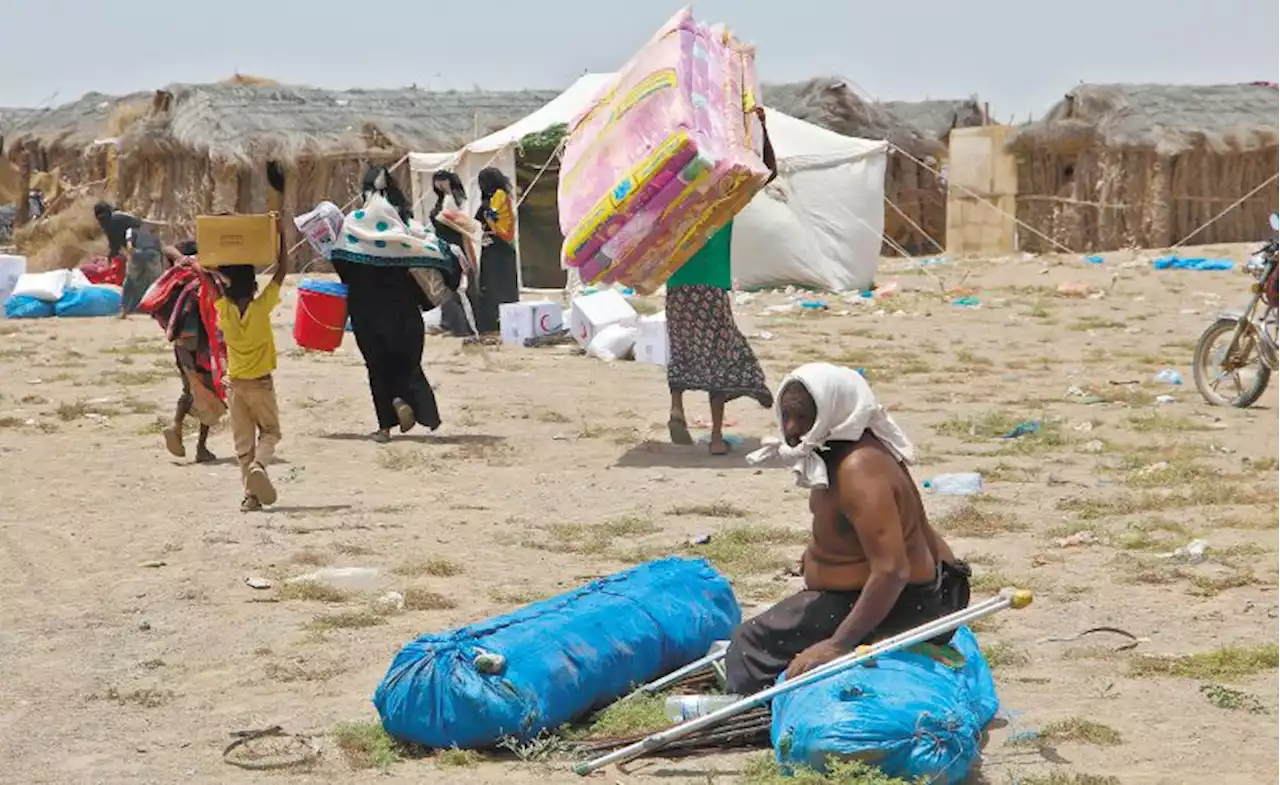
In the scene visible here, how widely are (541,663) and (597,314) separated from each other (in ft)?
33.7

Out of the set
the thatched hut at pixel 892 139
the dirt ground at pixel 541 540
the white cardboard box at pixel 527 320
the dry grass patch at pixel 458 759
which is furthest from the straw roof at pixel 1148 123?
the dry grass patch at pixel 458 759

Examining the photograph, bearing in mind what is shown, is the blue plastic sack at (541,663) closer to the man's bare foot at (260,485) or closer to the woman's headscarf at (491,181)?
the man's bare foot at (260,485)

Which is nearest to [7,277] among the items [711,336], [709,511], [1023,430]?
[711,336]

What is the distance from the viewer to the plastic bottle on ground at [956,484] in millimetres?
8812

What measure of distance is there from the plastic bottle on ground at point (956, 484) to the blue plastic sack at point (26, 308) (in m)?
13.6

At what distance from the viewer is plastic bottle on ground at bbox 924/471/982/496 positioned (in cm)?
881

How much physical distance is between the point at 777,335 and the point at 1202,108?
1491 cm

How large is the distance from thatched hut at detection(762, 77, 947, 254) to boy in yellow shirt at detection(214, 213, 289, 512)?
18.9m

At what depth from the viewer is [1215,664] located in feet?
18.5

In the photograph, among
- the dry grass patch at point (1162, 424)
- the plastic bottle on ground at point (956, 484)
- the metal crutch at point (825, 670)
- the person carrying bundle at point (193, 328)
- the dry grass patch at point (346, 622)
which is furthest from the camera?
the dry grass patch at point (1162, 424)

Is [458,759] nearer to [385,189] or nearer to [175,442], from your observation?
→ [175,442]

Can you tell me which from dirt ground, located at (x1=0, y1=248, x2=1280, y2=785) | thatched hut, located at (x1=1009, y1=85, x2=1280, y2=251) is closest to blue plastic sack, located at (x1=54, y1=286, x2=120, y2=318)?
dirt ground, located at (x1=0, y1=248, x2=1280, y2=785)

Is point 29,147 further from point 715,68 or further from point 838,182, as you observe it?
point 715,68

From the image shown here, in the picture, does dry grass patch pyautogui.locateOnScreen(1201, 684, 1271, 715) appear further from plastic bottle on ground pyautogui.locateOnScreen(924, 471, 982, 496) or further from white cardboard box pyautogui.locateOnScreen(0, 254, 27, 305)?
white cardboard box pyautogui.locateOnScreen(0, 254, 27, 305)
